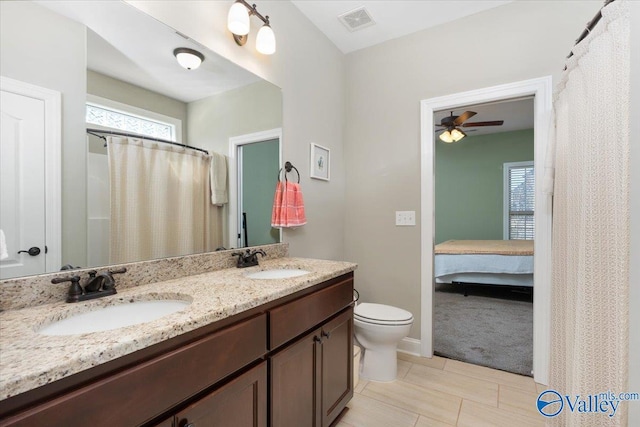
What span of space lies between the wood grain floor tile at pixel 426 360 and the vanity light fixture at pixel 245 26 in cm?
247

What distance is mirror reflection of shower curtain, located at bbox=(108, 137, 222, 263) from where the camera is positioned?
119 centimetres

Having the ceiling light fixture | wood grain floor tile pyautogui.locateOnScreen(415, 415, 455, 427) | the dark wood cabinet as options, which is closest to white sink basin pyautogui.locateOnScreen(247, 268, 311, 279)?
the dark wood cabinet

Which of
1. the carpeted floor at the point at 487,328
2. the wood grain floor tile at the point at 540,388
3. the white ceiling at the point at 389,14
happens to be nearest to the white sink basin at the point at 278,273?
the carpeted floor at the point at 487,328

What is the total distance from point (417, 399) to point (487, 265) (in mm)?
2605

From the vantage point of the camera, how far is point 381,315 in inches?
81.5

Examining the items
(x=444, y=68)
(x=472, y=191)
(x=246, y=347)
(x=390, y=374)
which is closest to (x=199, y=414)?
(x=246, y=347)

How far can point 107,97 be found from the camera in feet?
3.87

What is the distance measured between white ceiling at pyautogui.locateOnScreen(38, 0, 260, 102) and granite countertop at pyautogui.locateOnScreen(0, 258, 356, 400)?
0.90 meters

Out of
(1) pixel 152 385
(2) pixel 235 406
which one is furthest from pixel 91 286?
(2) pixel 235 406

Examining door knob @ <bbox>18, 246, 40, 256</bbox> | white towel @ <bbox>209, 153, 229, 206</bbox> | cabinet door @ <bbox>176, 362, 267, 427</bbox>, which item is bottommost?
cabinet door @ <bbox>176, 362, 267, 427</bbox>

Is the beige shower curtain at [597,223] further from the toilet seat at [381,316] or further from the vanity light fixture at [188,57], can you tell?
the vanity light fixture at [188,57]

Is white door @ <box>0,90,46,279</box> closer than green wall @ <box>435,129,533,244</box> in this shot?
Yes

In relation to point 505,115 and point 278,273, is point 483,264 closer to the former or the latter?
point 505,115

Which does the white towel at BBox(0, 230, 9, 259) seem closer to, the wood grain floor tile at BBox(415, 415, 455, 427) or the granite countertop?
the granite countertop
